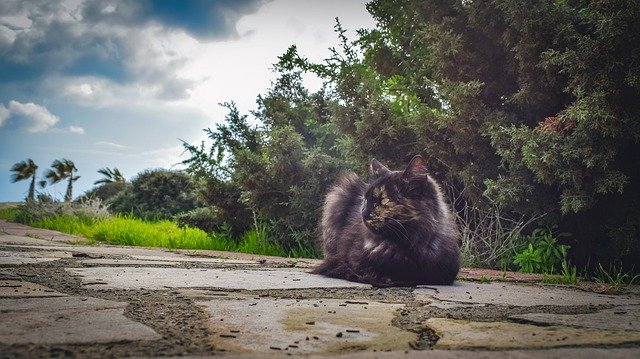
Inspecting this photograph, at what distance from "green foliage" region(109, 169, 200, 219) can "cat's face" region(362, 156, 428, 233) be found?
8.65 m

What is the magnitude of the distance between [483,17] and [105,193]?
45.5 ft

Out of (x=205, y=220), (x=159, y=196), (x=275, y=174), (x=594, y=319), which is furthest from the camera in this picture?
(x=159, y=196)

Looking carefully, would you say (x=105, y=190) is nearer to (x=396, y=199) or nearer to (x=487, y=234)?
(x=487, y=234)

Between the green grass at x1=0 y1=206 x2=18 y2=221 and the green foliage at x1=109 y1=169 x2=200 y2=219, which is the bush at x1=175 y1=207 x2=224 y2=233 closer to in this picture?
the green foliage at x1=109 y1=169 x2=200 y2=219

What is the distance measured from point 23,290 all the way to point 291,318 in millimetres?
1232

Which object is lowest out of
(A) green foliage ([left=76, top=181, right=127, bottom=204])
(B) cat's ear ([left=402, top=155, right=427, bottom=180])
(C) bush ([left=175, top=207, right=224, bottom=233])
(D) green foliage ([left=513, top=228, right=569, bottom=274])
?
(D) green foliage ([left=513, top=228, right=569, bottom=274])

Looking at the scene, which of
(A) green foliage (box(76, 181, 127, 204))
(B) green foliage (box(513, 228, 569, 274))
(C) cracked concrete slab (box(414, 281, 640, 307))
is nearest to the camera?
(C) cracked concrete slab (box(414, 281, 640, 307))

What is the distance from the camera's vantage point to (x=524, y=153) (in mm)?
3971

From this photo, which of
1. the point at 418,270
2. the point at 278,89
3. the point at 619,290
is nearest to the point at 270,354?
the point at 418,270

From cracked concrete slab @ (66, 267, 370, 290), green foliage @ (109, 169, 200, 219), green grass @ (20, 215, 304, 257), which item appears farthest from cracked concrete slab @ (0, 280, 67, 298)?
green foliage @ (109, 169, 200, 219)

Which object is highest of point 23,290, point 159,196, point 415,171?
point 159,196

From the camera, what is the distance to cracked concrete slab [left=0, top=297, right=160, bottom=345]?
132 cm

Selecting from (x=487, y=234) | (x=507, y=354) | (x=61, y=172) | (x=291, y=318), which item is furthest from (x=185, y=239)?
(x=61, y=172)

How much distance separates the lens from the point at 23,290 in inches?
84.5
